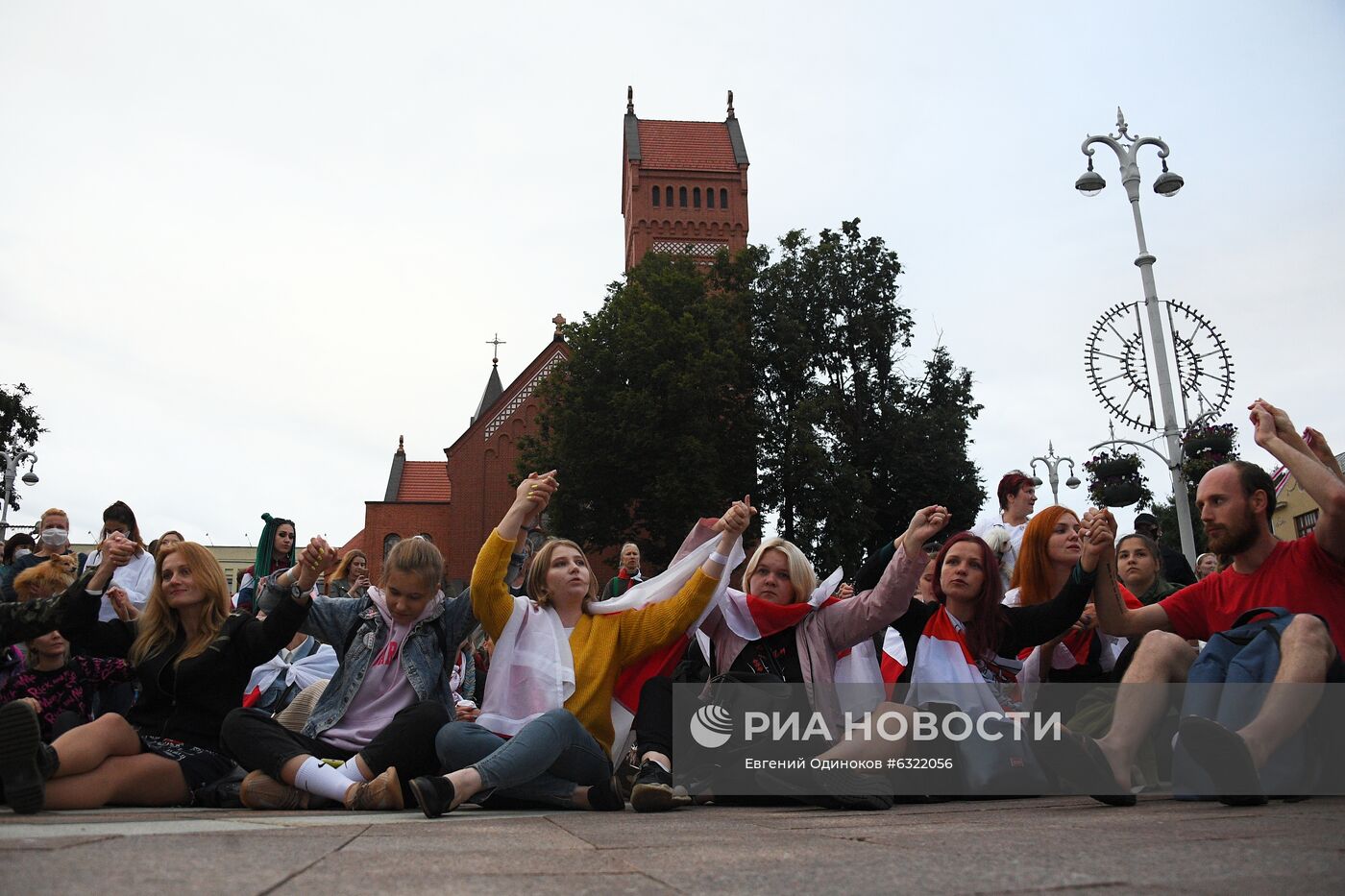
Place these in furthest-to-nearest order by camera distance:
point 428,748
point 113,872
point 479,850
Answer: point 428,748 → point 479,850 → point 113,872

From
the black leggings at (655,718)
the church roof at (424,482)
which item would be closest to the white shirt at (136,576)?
the black leggings at (655,718)

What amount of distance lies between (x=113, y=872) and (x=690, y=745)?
344cm

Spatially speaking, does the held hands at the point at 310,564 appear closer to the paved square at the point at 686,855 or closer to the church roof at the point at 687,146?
the paved square at the point at 686,855

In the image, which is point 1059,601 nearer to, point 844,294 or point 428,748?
point 428,748

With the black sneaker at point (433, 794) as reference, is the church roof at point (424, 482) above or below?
above

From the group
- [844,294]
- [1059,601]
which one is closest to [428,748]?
[1059,601]

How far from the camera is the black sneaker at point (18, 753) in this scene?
3729 mm

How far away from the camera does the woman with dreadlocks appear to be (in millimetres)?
7215

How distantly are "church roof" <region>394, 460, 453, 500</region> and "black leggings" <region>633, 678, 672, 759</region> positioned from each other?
47.5 m

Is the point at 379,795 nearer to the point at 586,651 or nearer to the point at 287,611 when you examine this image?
the point at 287,611

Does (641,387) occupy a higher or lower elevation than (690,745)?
higher

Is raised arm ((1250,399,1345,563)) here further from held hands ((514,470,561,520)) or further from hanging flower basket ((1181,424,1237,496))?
hanging flower basket ((1181,424,1237,496))

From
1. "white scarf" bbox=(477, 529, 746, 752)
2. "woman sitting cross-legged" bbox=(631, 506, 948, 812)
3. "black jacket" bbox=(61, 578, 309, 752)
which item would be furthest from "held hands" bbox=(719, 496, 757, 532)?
"black jacket" bbox=(61, 578, 309, 752)

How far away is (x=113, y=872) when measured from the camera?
1.89m
